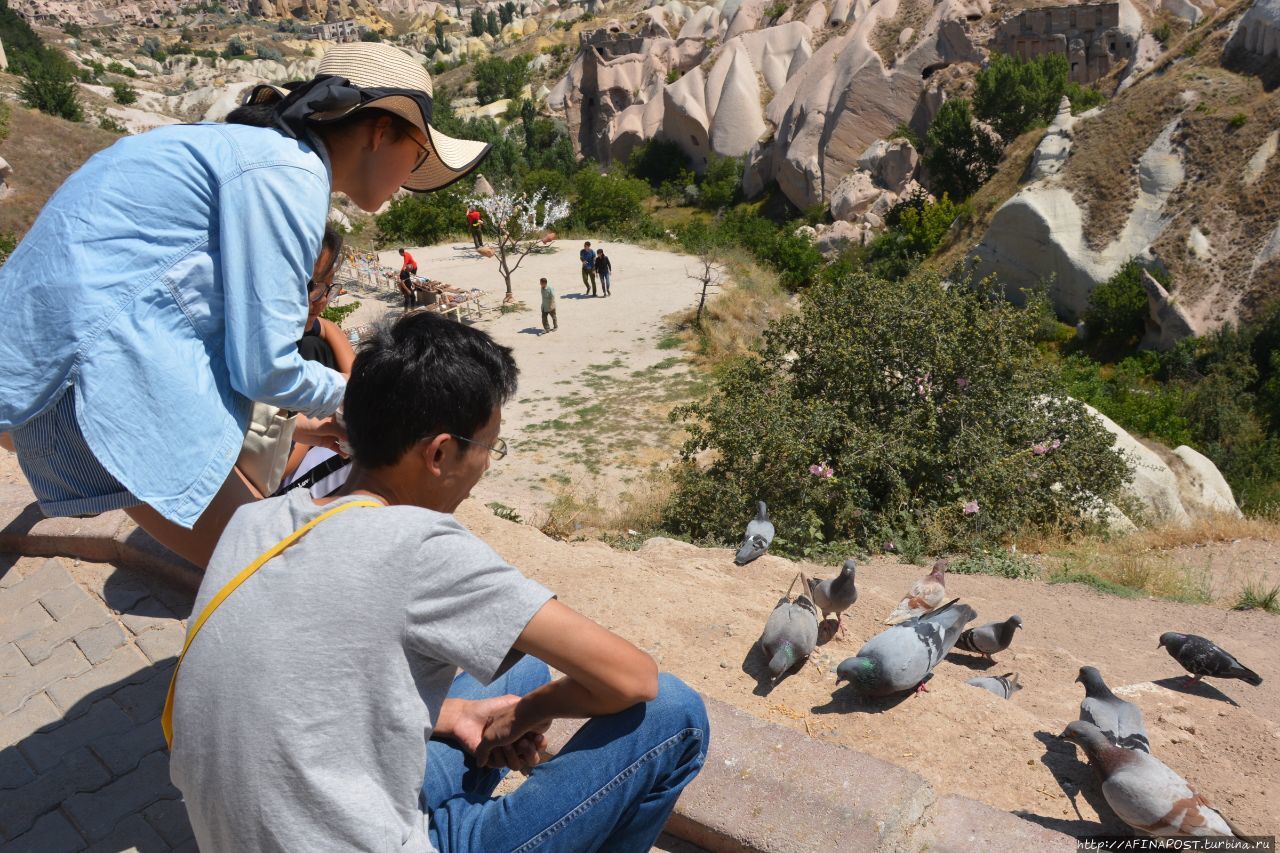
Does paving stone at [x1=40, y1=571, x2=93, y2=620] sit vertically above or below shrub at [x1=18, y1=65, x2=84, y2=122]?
above

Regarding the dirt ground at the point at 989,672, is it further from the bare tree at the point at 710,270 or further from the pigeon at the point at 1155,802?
the bare tree at the point at 710,270

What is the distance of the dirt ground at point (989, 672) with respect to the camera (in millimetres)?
2754

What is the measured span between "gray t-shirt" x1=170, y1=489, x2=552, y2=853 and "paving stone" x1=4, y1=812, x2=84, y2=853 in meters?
1.25

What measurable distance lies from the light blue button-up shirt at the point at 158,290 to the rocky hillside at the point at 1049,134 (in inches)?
450

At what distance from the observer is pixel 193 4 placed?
3912 inches

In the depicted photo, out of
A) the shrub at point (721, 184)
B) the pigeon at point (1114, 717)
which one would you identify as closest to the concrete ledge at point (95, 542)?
the pigeon at point (1114, 717)

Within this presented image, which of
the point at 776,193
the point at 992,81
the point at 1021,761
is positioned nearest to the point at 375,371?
the point at 1021,761

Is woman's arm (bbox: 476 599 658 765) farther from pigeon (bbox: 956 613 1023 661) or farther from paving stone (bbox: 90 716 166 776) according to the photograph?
pigeon (bbox: 956 613 1023 661)

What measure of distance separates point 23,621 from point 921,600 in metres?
3.70

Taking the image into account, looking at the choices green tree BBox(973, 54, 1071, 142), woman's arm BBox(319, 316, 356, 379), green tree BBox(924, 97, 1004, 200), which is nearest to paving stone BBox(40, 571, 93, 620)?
woman's arm BBox(319, 316, 356, 379)

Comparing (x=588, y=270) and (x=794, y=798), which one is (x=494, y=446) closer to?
(x=794, y=798)

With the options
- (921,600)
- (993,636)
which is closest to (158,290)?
(993,636)

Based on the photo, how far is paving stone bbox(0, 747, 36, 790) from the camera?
90.6 inches

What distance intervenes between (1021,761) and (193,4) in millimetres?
119154
